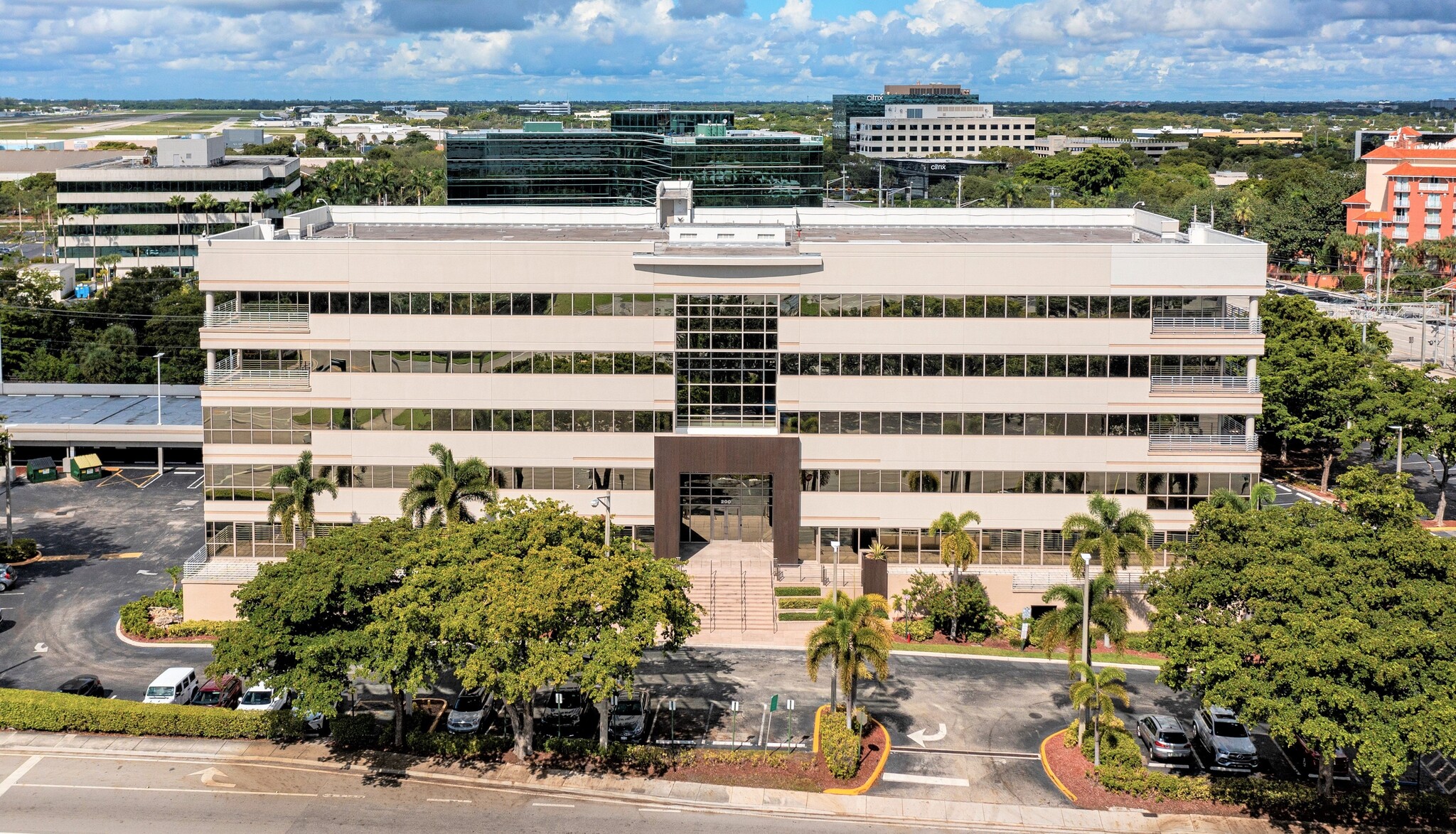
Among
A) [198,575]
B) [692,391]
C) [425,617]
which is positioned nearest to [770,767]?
[425,617]

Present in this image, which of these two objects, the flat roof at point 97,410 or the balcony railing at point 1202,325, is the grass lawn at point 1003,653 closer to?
the balcony railing at point 1202,325

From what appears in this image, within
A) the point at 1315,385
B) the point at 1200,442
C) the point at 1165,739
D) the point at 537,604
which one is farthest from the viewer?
the point at 1315,385

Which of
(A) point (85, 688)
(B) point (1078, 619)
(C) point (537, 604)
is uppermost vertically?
(C) point (537, 604)

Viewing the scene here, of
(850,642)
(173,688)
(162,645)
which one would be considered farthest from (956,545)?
(162,645)

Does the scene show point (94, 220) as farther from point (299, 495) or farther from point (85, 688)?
point (85, 688)

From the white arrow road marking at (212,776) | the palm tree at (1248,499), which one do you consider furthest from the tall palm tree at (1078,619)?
the white arrow road marking at (212,776)

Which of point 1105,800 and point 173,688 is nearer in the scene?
point 1105,800
